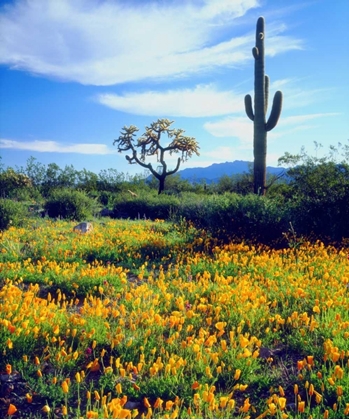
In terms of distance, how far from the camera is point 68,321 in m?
4.04

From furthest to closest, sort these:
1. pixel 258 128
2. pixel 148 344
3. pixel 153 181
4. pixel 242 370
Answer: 1. pixel 153 181
2. pixel 258 128
3. pixel 148 344
4. pixel 242 370

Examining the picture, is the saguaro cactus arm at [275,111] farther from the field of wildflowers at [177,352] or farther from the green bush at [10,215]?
the field of wildflowers at [177,352]

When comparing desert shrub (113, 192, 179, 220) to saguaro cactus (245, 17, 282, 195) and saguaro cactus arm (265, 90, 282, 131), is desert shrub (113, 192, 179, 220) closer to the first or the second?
saguaro cactus (245, 17, 282, 195)

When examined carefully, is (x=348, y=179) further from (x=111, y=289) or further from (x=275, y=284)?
(x=111, y=289)

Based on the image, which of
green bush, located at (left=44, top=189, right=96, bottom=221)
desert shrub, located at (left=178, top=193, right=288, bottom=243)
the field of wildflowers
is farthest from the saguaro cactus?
the field of wildflowers

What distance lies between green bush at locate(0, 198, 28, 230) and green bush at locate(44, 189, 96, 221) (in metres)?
3.05

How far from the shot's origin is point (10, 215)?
12219 mm

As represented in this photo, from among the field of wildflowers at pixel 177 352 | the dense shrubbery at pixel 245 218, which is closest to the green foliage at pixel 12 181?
the dense shrubbery at pixel 245 218

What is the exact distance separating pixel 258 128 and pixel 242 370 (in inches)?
477

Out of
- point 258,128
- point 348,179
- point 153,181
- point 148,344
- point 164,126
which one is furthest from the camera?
point 153,181

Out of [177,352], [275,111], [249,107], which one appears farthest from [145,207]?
[177,352]

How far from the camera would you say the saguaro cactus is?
1415cm

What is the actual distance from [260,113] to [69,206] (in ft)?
25.0

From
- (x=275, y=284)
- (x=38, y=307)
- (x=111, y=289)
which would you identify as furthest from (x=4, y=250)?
(x=275, y=284)
